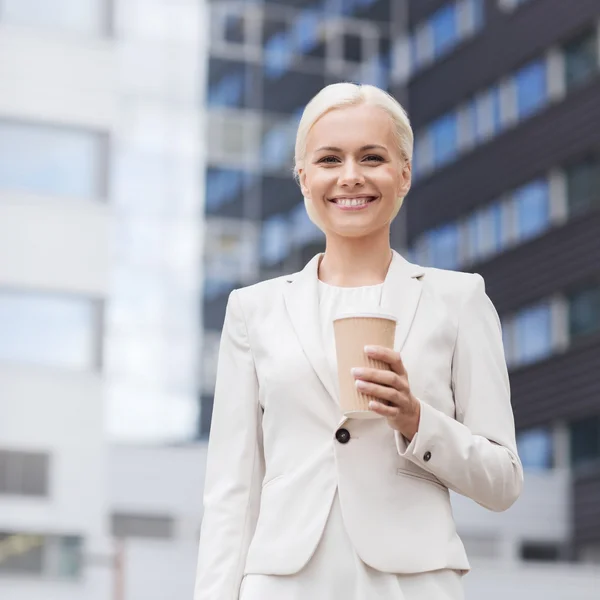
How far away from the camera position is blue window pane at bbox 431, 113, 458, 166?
2439 centimetres

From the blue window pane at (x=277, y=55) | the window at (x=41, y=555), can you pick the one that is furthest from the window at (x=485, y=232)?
the window at (x=41, y=555)

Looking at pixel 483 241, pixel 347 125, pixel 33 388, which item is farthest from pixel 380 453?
pixel 483 241

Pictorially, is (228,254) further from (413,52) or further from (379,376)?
(379,376)

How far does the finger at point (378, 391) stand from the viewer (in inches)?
82.5

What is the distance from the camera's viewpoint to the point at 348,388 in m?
2.14

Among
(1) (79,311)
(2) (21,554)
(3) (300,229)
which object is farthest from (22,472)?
(3) (300,229)

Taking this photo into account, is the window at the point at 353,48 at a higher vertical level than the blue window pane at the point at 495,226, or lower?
higher

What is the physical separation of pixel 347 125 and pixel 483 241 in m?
21.5

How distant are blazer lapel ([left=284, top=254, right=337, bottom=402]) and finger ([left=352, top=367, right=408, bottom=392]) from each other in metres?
0.23

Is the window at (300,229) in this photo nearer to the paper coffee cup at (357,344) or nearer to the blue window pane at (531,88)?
the blue window pane at (531,88)

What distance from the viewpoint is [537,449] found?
73.9ft

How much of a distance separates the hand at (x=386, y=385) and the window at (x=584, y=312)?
19.4 m

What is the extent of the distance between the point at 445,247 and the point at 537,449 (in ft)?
12.8

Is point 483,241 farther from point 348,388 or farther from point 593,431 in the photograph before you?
point 348,388
